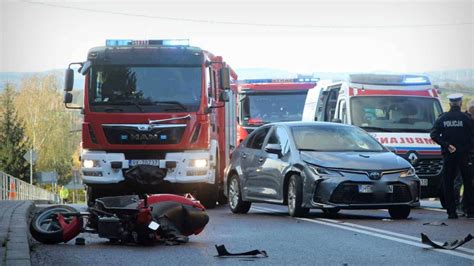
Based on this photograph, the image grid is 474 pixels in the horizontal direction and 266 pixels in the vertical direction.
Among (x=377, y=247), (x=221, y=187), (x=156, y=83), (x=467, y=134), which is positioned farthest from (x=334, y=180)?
(x=221, y=187)

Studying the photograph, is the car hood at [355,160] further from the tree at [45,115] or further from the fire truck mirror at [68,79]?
the tree at [45,115]

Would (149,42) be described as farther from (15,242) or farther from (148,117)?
(15,242)

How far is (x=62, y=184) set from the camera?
128 m

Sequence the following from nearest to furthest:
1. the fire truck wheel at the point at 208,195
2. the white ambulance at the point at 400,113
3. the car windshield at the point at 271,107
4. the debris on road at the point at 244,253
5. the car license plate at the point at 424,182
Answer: the debris on road at the point at 244,253 < the car license plate at the point at 424,182 < the white ambulance at the point at 400,113 < the fire truck wheel at the point at 208,195 < the car windshield at the point at 271,107

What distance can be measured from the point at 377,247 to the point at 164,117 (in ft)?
30.2

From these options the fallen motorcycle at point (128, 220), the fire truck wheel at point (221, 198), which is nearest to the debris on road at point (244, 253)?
the fallen motorcycle at point (128, 220)

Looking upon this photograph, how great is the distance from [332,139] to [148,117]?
4.16 meters

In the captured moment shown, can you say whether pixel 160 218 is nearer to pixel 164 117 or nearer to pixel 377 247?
pixel 377 247

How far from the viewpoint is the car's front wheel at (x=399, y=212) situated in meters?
15.7

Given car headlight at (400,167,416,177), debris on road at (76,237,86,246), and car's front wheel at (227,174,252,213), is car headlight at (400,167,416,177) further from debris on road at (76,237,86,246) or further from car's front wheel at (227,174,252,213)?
debris on road at (76,237,86,246)

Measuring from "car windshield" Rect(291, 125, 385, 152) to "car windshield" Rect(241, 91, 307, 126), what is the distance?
14.0 meters

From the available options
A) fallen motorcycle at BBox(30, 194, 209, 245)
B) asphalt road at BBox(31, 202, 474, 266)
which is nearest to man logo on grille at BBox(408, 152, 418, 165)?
asphalt road at BBox(31, 202, 474, 266)

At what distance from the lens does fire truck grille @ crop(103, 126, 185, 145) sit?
64.2 ft

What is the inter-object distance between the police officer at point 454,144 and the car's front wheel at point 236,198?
347cm
